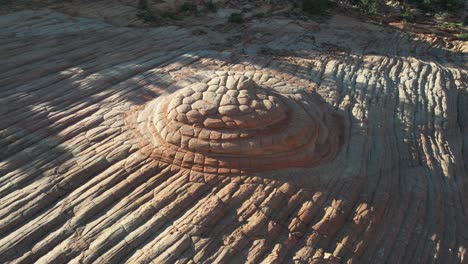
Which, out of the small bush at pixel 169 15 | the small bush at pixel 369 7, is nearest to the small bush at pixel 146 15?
the small bush at pixel 169 15

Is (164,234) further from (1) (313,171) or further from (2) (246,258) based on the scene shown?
(1) (313,171)

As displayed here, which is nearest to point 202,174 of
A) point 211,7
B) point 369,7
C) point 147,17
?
point 147,17

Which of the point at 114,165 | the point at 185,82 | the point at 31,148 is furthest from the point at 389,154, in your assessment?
the point at 31,148

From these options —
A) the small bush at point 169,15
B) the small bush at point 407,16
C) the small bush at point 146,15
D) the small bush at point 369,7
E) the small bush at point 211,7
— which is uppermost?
the small bush at point 146,15

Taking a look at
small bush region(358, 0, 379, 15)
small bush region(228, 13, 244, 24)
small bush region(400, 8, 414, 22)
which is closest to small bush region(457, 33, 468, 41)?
small bush region(400, 8, 414, 22)

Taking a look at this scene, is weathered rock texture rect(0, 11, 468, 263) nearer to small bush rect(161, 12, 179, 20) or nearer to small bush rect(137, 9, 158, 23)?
small bush rect(137, 9, 158, 23)

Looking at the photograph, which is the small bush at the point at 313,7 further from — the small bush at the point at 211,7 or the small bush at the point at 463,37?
the small bush at the point at 463,37
